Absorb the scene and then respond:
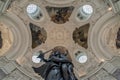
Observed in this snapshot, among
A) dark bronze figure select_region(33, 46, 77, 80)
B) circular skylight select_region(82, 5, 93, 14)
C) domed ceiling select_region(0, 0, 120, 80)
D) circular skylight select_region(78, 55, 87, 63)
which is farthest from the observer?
circular skylight select_region(78, 55, 87, 63)

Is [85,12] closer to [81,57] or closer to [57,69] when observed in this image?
[81,57]

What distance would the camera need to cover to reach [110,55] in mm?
18609

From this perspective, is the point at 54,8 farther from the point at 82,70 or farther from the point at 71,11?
the point at 82,70

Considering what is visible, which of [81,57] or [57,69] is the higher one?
[57,69]

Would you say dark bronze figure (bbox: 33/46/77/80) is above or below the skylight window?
above

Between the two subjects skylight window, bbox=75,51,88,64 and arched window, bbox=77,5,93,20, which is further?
skylight window, bbox=75,51,88,64

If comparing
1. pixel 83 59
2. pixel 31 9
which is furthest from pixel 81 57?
pixel 31 9

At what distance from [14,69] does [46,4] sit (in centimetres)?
415

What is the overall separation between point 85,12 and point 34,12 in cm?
303

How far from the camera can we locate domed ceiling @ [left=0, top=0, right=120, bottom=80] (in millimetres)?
18156

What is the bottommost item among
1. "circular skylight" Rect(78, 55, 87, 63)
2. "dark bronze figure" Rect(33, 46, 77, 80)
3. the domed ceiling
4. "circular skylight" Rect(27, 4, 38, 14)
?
"circular skylight" Rect(78, 55, 87, 63)

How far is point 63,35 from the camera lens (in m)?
21.0

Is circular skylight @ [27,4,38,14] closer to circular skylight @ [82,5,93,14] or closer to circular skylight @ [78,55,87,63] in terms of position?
circular skylight @ [82,5,93,14]

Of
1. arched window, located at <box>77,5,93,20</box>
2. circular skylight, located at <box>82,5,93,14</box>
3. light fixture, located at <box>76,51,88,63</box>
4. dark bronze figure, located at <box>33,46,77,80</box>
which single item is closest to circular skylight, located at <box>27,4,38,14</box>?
arched window, located at <box>77,5,93,20</box>
